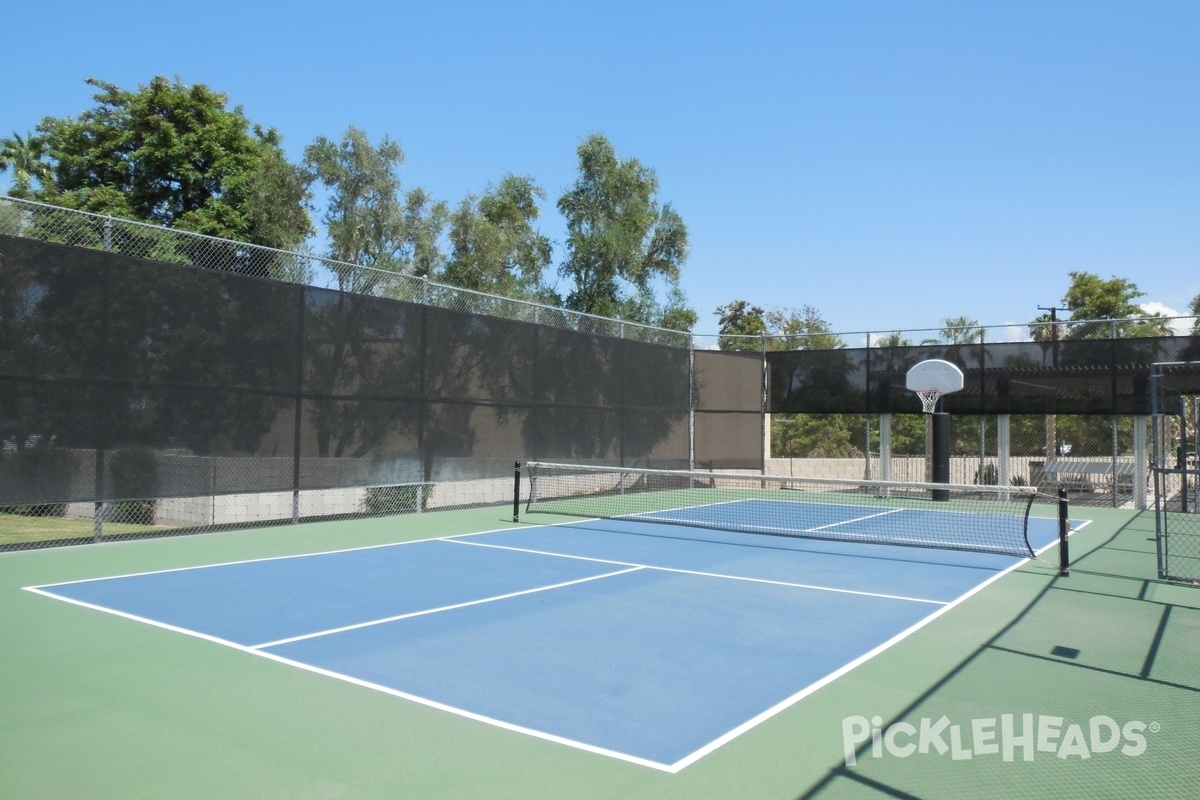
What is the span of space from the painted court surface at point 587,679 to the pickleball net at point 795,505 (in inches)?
95.0

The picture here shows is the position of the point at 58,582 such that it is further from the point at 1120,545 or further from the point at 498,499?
the point at 1120,545

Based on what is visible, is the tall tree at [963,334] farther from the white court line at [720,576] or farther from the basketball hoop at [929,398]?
the white court line at [720,576]

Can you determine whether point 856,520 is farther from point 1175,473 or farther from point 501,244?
point 501,244

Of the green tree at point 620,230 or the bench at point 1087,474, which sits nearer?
the bench at point 1087,474

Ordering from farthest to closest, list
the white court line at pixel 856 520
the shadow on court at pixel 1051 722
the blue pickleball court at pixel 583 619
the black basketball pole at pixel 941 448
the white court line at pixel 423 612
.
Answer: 1. the black basketball pole at pixel 941 448
2. the white court line at pixel 856 520
3. the white court line at pixel 423 612
4. the blue pickleball court at pixel 583 619
5. the shadow on court at pixel 1051 722

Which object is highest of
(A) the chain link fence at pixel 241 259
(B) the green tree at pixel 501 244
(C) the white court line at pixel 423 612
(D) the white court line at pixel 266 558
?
(B) the green tree at pixel 501 244

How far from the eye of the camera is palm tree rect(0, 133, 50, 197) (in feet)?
93.4

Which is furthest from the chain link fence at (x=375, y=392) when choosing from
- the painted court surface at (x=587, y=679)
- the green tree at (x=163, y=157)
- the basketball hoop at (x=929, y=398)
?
the green tree at (x=163, y=157)

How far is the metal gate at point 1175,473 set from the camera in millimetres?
9281

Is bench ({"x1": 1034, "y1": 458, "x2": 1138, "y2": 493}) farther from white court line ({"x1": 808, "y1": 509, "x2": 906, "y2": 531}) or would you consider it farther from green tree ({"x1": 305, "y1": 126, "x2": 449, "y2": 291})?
green tree ({"x1": 305, "y1": 126, "x2": 449, "y2": 291})

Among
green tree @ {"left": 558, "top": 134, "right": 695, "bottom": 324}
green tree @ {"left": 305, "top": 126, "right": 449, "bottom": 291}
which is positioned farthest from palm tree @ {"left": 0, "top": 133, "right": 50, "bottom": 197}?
green tree @ {"left": 558, "top": 134, "right": 695, "bottom": 324}

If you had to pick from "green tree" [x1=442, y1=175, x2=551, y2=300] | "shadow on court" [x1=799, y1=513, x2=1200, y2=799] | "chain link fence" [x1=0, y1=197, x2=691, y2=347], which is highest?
"green tree" [x1=442, y1=175, x2=551, y2=300]

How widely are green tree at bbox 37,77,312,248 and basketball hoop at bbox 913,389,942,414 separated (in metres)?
18.8

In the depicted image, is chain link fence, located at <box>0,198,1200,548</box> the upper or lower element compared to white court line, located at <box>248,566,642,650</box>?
upper
